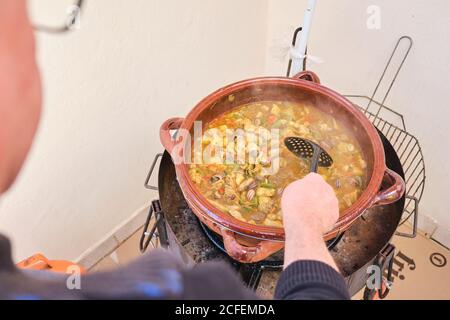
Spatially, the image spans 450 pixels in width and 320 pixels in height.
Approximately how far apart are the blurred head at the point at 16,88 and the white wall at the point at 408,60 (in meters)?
1.17

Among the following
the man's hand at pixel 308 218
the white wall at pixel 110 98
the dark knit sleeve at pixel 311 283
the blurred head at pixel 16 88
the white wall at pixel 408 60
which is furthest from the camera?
the white wall at pixel 408 60

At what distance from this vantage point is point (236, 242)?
985mm

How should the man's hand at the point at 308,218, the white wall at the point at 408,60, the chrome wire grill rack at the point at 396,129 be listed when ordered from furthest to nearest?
the chrome wire grill rack at the point at 396,129 < the white wall at the point at 408,60 < the man's hand at the point at 308,218

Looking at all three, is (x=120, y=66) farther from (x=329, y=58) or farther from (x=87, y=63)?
(x=329, y=58)

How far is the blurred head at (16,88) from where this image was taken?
0.47 m

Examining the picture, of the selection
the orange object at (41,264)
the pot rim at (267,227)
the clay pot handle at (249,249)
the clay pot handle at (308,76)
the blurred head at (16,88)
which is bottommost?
the orange object at (41,264)

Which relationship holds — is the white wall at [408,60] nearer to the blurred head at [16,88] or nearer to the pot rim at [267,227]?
the pot rim at [267,227]

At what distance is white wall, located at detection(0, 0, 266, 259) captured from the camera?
1271 millimetres

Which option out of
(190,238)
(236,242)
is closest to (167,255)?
(236,242)

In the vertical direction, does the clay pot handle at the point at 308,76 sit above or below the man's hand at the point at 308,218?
above

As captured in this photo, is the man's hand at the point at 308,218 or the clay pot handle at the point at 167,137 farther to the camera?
the clay pot handle at the point at 167,137

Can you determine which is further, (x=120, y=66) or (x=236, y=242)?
(x=120, y=66)

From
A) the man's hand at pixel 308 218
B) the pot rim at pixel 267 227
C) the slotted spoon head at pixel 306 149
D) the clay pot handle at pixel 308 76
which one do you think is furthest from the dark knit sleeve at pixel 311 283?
the clay pot handle at pixel 308 76

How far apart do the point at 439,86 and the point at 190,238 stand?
1036 millimetres
